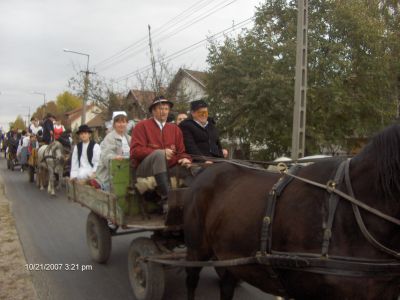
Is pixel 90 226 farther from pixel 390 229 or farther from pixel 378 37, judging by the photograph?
pixel 378 37

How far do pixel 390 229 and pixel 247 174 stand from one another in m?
1.43

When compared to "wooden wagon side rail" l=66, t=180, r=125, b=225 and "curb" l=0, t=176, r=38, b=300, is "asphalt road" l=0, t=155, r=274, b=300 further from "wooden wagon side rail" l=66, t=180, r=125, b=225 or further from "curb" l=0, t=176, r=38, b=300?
"wooden wagon side rail" l=66, t=180, r=125, b=225

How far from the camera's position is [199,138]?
5.27 metres

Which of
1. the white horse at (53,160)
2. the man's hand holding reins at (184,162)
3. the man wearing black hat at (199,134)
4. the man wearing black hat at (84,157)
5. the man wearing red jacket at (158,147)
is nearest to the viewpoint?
the man wearing red jacket at (158,147)

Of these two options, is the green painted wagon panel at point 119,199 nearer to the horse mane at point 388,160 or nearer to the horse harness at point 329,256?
the horse harness at point 329,256

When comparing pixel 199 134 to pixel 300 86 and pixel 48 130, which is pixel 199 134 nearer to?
pixel 300 86

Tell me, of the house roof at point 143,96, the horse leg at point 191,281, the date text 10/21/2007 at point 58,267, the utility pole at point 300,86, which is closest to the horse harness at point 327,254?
the horse leg at point 191,281

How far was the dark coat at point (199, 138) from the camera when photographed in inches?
206

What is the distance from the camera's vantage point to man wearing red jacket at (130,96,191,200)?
4.66m

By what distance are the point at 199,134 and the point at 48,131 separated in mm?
9949

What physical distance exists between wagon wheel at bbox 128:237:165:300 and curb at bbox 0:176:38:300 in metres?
1.09

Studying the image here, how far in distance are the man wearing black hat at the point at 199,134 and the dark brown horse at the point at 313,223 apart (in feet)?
5.26

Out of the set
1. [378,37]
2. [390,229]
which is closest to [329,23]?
[378,37]

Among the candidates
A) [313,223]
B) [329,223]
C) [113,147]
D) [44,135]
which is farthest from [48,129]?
[329,223]
